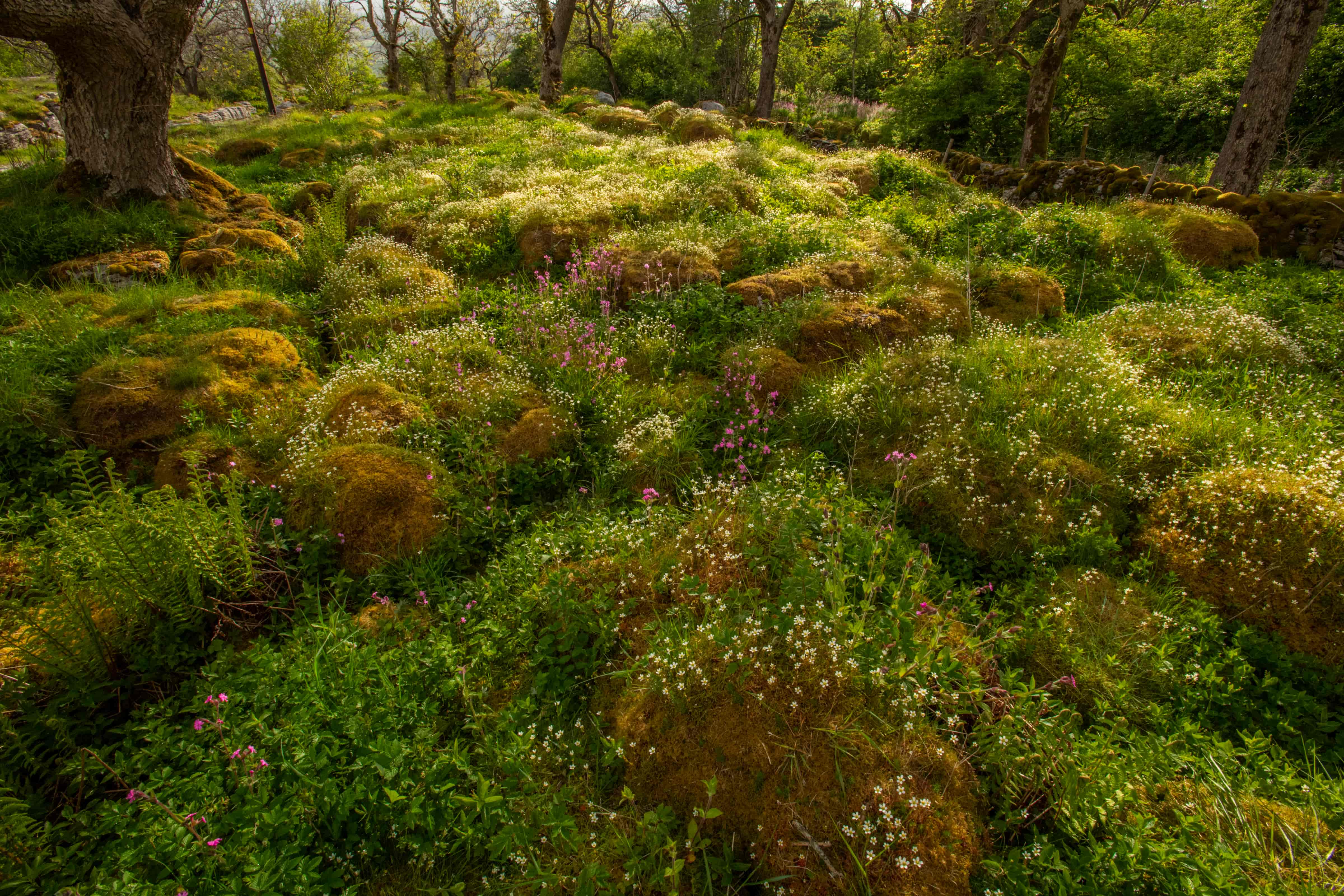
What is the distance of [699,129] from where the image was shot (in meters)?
16.4

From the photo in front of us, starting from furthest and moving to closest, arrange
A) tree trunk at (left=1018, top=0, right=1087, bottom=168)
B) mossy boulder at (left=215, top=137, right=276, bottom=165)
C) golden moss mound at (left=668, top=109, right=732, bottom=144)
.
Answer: golden moss mound at (left=668, top=109, right=732, bottom=144) → mossy boulder at (left=215, top=137, right=276, bottom=165) → tree trunk at (left=1018, top=0, right=1087, bottom=168)

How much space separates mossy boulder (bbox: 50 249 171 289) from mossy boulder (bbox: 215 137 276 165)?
919 cm

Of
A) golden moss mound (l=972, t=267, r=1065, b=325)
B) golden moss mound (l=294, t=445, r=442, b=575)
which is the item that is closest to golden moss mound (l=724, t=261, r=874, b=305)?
golden moss mound (l=972, t=267, r=1065, b=325)

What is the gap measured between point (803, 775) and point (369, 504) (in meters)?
3.36

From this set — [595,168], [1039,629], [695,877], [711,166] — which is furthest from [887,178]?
[695,877]

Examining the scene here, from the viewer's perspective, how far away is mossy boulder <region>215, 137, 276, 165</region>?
14.7 m

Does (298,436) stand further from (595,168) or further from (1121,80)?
(1121,80)

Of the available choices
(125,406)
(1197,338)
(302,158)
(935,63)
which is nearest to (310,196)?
(302,158)

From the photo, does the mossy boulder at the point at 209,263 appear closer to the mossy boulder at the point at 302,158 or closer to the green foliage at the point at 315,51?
the mossy boulder at the point at 302,158

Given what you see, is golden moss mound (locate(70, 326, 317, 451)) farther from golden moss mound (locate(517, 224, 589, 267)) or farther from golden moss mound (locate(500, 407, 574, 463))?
golden moss mound (locate(517, 224, 589, 267))

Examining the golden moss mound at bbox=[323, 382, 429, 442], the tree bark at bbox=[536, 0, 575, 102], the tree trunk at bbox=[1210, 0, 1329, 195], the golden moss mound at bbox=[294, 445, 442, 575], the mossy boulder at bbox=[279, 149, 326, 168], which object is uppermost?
the tree bark at bbox=[536, 0, 575, 102]

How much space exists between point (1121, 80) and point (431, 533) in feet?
80.5

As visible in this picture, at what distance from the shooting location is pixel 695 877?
2.40 meters

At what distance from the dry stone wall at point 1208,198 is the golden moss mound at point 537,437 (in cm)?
1139
